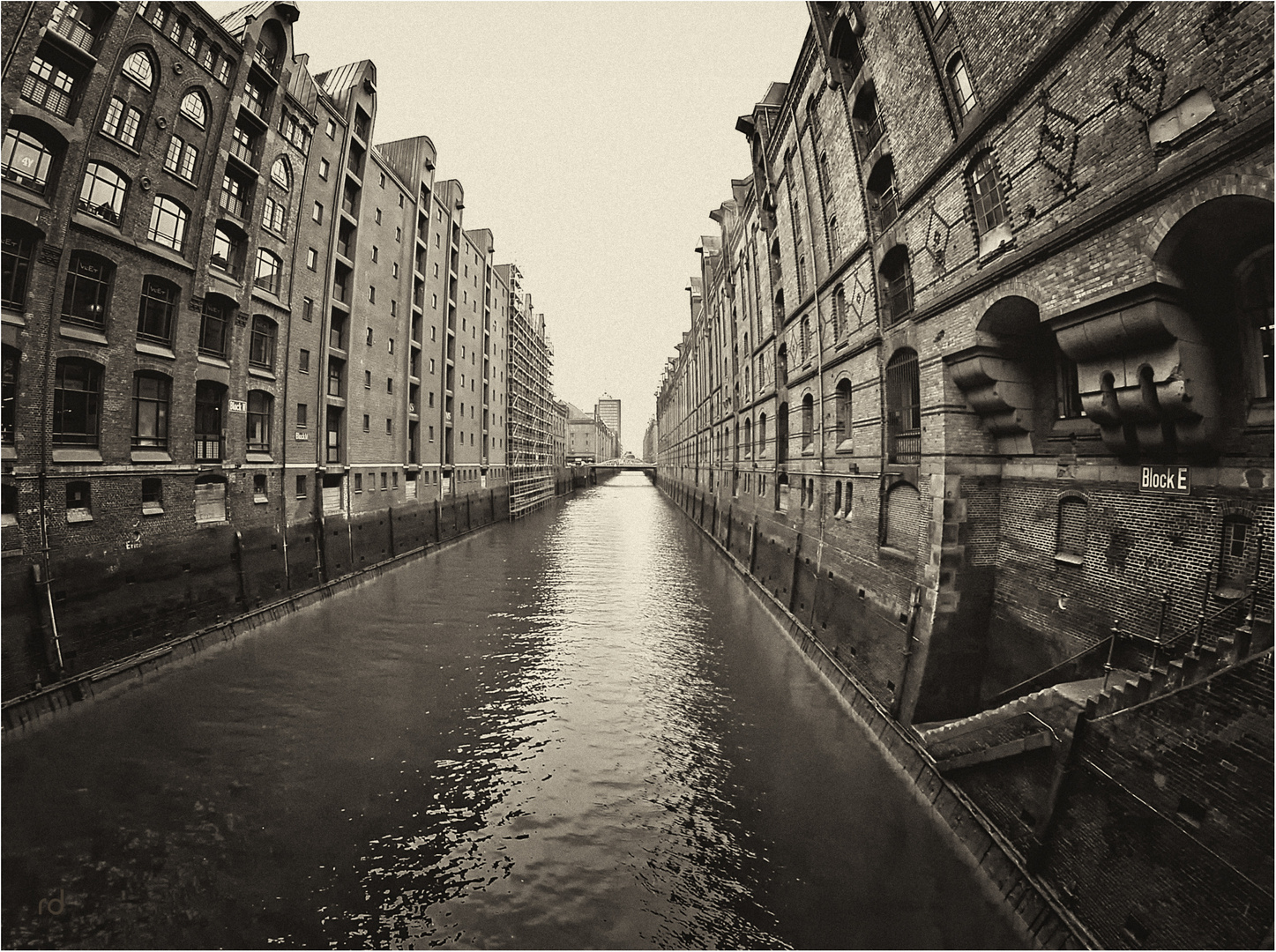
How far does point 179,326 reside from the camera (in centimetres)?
1495

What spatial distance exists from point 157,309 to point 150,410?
284cm

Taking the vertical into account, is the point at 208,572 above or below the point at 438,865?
above

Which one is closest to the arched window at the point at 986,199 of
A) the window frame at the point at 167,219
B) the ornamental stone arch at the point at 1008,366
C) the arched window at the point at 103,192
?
the ornamental stone arch at the point at 1008,366

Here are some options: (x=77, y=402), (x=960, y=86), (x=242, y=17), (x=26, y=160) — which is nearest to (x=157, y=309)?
(x=77, y=402)

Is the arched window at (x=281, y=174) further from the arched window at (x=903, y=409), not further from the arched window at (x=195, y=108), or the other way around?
the arched window at (x=903, y=409)

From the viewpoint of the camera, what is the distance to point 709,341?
38.2 metres

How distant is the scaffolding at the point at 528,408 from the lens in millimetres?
51312

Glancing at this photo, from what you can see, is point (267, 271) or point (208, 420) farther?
point (267, 271)

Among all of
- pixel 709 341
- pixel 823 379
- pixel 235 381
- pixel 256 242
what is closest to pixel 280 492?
pixel 235 381

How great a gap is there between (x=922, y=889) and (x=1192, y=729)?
11.0 ft

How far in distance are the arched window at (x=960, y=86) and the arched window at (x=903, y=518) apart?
273 inches

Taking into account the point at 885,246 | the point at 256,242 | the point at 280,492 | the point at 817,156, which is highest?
the point at 817,156

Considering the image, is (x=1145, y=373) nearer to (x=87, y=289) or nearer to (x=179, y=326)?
(x=87, y=289)

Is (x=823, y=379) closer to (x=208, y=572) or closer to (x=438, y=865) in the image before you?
(x=438, y=865)
